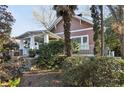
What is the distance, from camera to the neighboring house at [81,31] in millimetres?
15234

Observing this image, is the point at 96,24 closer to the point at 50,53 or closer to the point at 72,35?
the point at 72,35

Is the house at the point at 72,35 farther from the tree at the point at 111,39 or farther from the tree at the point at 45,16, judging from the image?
the tree at the point at 45,16

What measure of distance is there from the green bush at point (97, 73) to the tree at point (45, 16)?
32.0 feet

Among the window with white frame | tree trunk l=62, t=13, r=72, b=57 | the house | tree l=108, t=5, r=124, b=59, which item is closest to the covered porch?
the house

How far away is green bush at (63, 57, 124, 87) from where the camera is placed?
297 inches

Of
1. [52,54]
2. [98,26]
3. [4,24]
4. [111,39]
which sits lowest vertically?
[52,54]

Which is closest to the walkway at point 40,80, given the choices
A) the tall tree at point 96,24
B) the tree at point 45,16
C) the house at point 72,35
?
the tall tree at point 96,24

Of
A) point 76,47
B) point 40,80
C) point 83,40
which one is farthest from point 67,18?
point 83,40

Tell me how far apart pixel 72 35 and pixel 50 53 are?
98.0 inches

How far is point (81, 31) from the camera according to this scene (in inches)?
650

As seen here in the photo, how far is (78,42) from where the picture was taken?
15.2 meters

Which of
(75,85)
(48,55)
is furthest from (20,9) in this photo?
(75,85)
